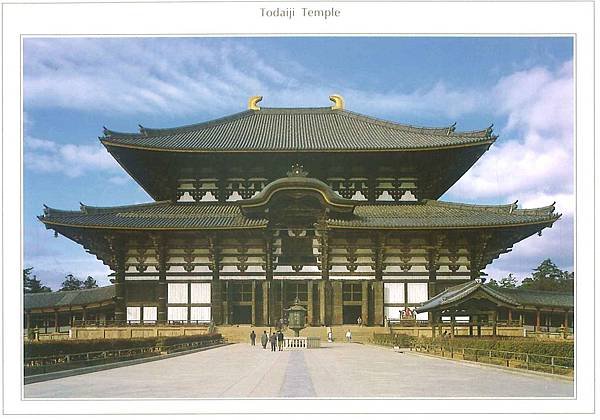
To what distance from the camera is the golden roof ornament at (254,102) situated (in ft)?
140

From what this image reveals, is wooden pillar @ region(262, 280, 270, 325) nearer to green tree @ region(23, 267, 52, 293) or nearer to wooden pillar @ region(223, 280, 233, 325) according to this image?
wooden pillar @ region(223, 280, 233, 325)

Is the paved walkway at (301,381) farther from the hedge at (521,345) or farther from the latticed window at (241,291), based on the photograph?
the latticed window at (241,291)

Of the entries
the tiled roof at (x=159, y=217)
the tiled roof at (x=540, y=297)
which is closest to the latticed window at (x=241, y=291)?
the tiled roof at (x=159, y=217)

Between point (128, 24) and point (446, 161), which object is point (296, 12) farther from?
point (446, 161)

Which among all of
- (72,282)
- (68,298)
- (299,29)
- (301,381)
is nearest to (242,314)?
(68,298)

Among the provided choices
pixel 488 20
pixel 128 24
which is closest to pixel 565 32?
pixel 488 20

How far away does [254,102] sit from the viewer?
42.7 metres

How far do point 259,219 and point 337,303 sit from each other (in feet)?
18.9

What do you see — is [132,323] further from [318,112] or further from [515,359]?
[515,359]

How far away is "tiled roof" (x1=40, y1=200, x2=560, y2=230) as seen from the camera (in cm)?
3186

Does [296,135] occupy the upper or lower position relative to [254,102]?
lower

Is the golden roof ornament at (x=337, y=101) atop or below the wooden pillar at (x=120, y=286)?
atop

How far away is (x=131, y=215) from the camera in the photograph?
34281mm

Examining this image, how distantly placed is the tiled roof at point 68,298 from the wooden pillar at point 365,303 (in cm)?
1341
